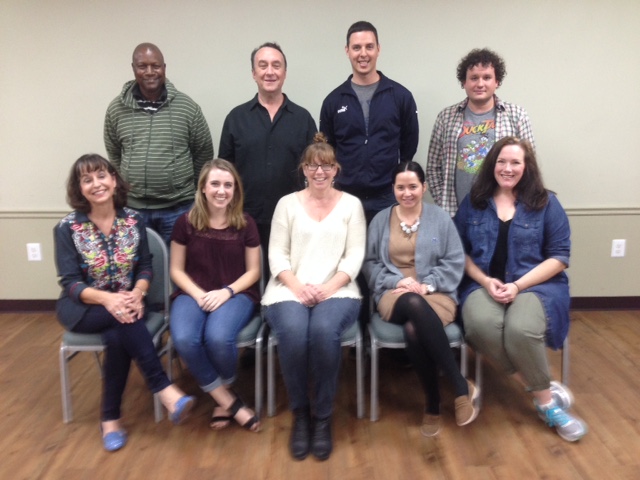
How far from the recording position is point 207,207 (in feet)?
8.33

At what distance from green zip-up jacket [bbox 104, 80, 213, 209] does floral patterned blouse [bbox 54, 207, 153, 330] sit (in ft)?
1.06

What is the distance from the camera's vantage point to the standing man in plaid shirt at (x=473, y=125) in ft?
8.93

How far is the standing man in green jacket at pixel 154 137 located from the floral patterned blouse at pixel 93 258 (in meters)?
0.33

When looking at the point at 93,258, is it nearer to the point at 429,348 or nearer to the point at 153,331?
the point at 153,331

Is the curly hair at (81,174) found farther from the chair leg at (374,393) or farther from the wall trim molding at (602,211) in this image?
the wall trim molding at (602,211)

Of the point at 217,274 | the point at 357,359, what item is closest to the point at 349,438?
the point at 357,359

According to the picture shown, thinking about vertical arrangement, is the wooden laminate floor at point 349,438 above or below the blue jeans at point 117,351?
below

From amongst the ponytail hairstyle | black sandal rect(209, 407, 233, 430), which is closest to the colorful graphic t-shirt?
the ponytail hairstyle

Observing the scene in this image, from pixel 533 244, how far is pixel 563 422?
2.44ft

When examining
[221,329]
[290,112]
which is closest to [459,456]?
[221,329]

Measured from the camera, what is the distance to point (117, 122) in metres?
2.77

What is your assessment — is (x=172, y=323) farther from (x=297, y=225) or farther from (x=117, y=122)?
(x=117, y=122)

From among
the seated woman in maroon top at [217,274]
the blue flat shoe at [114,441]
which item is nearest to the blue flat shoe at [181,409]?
the seated woman in maroon top at [217,274]

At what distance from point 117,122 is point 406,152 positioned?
57.0 inches
